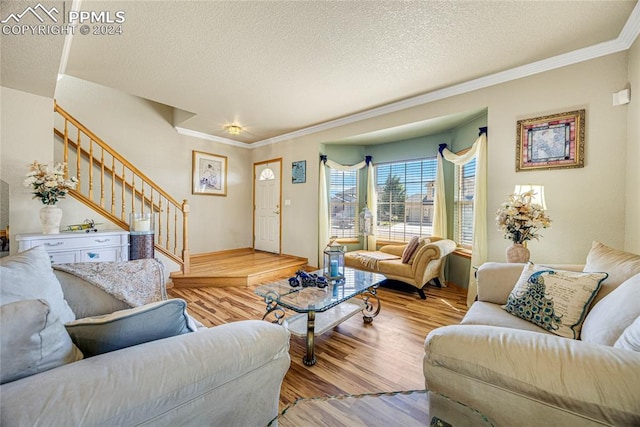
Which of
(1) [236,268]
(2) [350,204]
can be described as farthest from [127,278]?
(2) [350,204]

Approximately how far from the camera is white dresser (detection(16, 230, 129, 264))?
253 centimetres

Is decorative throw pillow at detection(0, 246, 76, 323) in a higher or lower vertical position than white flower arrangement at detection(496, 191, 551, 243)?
lower

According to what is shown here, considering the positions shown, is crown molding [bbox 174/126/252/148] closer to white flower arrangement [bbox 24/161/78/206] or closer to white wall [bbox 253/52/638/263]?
white flower arrangement [bbox 24/161/78/206]

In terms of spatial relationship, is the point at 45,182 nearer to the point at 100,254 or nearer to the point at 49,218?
the point at 49,218

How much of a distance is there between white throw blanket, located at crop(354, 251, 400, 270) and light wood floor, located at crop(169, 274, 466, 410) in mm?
403

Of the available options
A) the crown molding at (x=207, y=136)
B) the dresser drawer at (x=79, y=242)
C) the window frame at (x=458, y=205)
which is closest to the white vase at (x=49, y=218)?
the dresser drawer at (x=79, y=242)

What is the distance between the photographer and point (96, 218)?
132 inches

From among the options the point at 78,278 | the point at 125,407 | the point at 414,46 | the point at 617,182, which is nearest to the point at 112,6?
the point at 78,278

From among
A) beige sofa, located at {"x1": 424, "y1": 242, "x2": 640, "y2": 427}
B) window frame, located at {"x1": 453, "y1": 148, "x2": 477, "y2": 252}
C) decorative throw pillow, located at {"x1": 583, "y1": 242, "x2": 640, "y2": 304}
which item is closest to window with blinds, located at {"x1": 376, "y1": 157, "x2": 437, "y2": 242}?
window frame, located at {"x1": 453, "y1": 148, "x2": 477, "y2": 252}

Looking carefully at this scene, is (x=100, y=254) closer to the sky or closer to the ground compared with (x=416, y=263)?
closer to the sky

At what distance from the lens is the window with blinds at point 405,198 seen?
4160 millimetres

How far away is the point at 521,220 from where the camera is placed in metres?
2.27

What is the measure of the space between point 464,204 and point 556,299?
2.41 meters

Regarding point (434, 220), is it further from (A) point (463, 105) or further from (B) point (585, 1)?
(B) point (585, 1)
